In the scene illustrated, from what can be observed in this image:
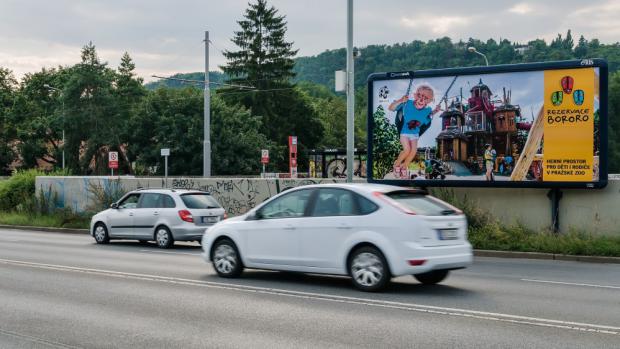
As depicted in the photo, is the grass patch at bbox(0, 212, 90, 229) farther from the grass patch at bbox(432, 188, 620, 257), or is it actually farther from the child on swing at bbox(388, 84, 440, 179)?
the grass patch at bbox(432, 188, 620, 257)

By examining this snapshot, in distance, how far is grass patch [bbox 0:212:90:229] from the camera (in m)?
26.7

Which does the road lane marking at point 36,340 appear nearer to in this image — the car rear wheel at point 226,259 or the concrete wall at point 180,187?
the car rear wheel at point 226,259

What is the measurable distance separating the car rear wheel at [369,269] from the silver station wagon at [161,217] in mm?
8836

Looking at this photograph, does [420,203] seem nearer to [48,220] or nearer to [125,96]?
[48,220]


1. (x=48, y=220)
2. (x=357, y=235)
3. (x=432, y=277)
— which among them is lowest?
(x=432, y=277)

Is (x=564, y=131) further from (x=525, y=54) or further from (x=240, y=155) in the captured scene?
(x=525, y=54)

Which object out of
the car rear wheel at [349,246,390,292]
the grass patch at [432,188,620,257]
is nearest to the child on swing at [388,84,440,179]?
the grass patch at [432,188,620,257]

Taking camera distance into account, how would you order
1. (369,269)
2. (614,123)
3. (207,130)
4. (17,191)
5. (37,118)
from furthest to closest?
(614,123), (37,118), (17,191), (207,130), (369,269)

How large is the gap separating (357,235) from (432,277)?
5.04ft

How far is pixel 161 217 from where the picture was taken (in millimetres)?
18688

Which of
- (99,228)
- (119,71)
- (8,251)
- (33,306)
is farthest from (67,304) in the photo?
(119,71)

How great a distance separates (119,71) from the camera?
87.9 m

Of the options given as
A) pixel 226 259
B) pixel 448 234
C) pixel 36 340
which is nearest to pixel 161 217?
pixel 226 259

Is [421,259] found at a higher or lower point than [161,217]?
lower
